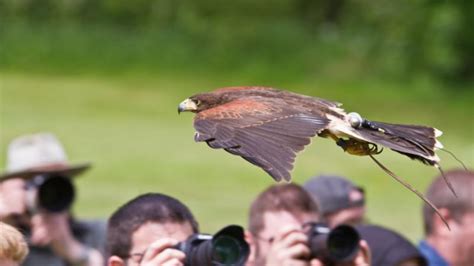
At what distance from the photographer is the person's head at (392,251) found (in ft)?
17.8

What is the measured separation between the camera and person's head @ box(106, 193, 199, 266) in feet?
13.9

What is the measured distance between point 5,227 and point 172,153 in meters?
14.0

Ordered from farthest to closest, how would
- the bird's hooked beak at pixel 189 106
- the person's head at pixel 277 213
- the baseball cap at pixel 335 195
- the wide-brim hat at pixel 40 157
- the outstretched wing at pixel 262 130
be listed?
the wide-brim hat at pixel 40 157
the baseball cap at pixel 335 195
the person's head at pixel 277 213
the bird's hooked beak at pixel 189 106
the outstretched wing at pixel 262 130

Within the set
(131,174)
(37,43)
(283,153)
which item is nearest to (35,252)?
(283,153)

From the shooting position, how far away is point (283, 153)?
384cm

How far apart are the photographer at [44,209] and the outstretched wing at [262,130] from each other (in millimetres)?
1181

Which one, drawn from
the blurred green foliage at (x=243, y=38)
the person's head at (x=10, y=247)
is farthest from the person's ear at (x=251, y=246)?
the blurred green foliage at (x=243, y=38)

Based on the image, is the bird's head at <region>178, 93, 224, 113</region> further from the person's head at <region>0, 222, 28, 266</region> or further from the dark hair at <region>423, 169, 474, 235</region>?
the dark hair at <region>423, 169, 474, 235</region>

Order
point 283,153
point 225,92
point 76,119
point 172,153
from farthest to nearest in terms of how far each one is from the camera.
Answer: point 76,119 < point 172,153 < point 225,92 < point 283,153

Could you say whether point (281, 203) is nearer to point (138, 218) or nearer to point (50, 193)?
point (138, 218)

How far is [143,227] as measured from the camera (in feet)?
14.1

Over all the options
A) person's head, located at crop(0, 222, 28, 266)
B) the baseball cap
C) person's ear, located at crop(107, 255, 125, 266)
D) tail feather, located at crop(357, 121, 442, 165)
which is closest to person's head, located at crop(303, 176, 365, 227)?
the baseball cap

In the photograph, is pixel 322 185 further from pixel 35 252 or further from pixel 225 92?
pixel 225 92

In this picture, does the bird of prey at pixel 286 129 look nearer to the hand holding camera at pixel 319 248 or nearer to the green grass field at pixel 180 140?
the hand holding camera at pixel 319 248
